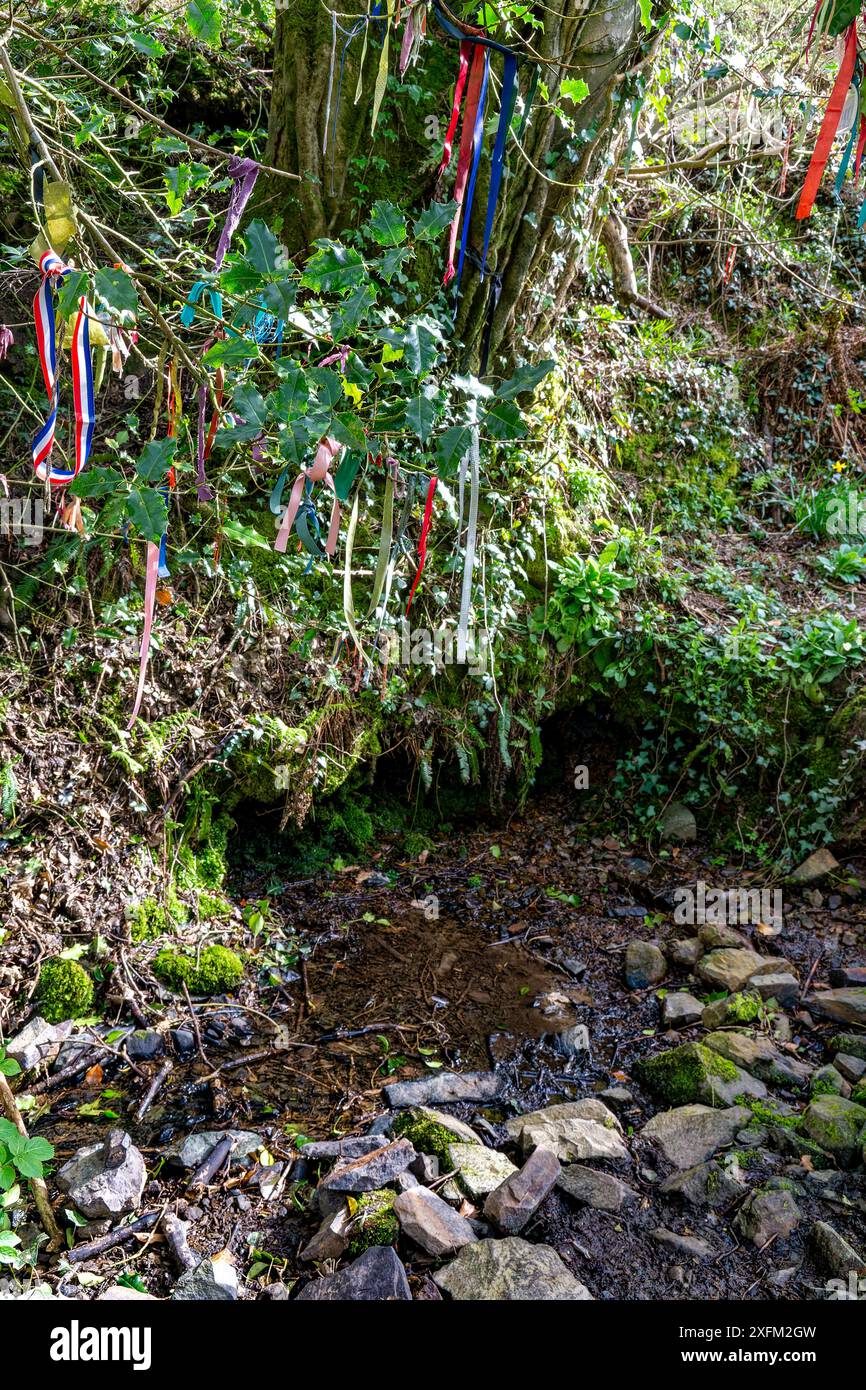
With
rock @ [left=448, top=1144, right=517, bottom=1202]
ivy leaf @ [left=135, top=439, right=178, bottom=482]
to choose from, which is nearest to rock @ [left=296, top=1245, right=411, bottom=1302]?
rock @ [left=448, top=1144, right=517, bottom=1202]

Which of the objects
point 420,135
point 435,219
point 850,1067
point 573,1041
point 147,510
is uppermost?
point 420,135

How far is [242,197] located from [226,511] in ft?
4.20

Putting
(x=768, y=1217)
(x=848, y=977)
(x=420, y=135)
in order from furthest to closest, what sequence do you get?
(x=420, y=135)
(x=848, y=977)
(x=768, y=1217)

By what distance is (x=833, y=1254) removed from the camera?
6.70 ft

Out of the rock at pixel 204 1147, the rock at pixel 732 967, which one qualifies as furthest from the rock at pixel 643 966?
the rock at pixel 204 1147

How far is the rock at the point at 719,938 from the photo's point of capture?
3.71 m

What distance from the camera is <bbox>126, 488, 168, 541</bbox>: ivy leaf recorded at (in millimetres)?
1692

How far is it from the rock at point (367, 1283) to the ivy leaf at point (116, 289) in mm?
2154

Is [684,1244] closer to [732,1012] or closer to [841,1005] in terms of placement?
[732,1012]

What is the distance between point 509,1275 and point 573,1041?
1.33 meters

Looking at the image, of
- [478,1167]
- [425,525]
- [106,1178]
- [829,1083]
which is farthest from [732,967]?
[106,1178]

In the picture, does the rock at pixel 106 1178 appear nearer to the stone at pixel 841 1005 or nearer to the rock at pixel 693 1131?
the rock at pixel 693 1131

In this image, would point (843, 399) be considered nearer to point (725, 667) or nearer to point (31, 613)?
point (725, 667)

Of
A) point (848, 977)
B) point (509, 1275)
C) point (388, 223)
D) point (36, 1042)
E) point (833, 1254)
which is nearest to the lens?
point (388, 223)
